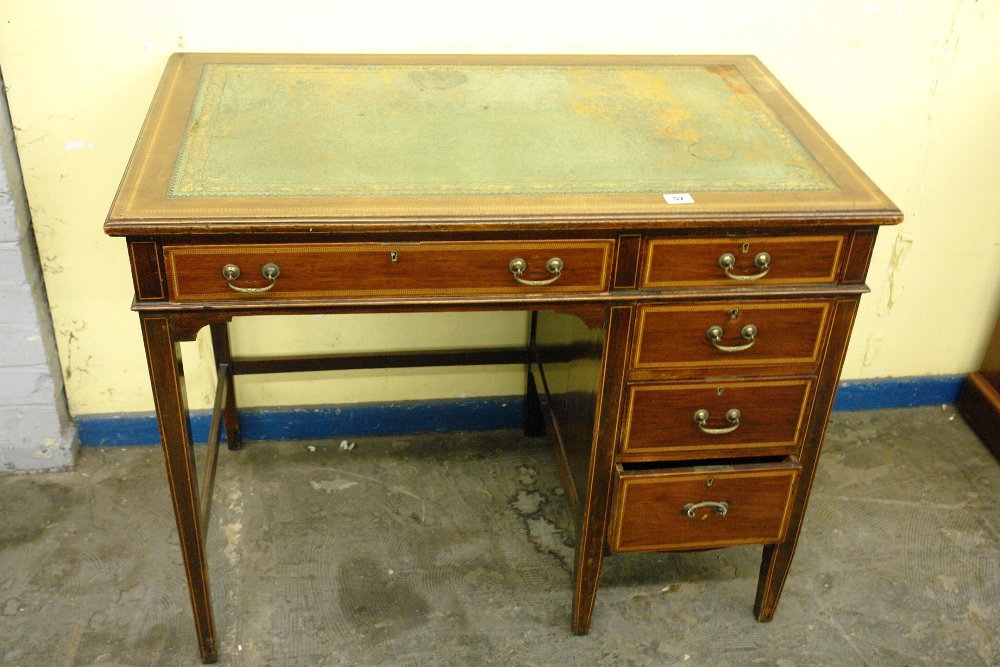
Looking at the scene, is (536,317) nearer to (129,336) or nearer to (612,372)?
(612,372)

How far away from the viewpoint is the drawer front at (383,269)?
5.34ft

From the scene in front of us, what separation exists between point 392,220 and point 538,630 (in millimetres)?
1105

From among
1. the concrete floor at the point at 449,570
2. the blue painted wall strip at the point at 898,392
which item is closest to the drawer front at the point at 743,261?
the concrete floor at the point at 449,570

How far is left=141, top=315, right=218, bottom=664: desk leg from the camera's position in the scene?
5.56ft

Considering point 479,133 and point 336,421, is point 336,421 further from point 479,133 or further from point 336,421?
point 479,133

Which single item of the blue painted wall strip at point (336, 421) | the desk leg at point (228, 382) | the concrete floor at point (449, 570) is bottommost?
the concrete floor at point (449, 570)

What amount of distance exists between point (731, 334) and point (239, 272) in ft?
3.01

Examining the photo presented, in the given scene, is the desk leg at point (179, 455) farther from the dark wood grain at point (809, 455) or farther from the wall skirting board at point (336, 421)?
the dark wood grain at point (809, 455)

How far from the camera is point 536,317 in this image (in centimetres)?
261

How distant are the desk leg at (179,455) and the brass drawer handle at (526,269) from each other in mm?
619

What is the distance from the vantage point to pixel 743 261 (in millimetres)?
1739

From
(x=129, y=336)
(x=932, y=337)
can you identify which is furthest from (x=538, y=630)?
(x=932, y=337)

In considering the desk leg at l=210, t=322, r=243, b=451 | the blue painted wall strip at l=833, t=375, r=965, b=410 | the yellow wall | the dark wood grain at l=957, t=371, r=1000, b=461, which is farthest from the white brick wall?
the dark wood grain at l=957, t=371, r=1000, b=461

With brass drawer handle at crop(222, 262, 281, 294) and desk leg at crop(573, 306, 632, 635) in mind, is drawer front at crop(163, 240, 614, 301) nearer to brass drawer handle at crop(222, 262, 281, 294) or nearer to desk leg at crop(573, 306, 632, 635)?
brass drawer handle at crop(222, 262, 281, 294)
